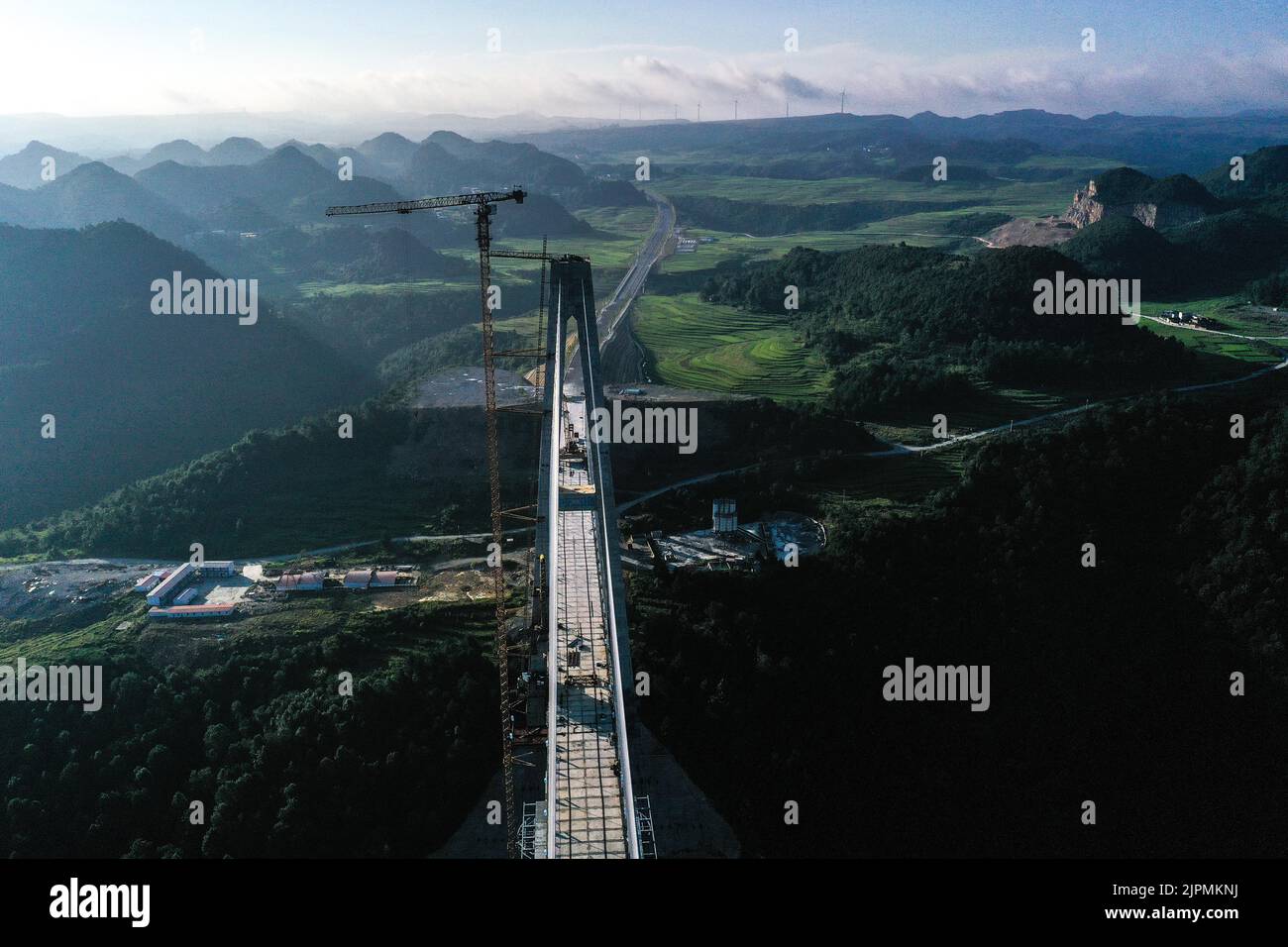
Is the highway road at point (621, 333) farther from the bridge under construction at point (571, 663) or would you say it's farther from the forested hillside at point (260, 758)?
the forested hillside at point (260, 758)

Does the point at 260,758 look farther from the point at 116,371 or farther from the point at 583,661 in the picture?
the point at 116,371

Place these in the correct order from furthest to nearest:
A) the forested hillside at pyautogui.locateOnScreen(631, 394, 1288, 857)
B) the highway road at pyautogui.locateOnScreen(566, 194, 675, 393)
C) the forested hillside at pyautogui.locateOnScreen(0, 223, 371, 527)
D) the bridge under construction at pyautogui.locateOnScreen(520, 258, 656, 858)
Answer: the highway road at pyautogui.locateOnScreen(566, 194, 675, 393) < the forested hillside at pyautogui.locateOnScreen(0, 223, 371, 527) < the forested hillside at pyautogui.locateOnScreen(631, 394, 1288, 857) < the bridge under construction at pyautogui.locateOnScreen(520, 258, 656, 858)

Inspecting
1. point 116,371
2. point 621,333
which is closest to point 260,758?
point 621,333

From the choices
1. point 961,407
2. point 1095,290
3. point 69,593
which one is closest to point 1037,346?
point 961,407

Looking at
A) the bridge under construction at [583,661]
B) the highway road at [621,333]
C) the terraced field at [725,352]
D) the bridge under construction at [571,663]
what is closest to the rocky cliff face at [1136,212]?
the terraced field at [725,352]

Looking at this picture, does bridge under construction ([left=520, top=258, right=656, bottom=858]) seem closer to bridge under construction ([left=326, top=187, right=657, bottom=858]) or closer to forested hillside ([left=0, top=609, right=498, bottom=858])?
bridge under construction ([left=326, top=187, right=657, bottom=858])

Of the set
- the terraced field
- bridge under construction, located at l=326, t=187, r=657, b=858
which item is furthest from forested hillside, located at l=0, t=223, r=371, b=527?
bridge under construction, located at l=326, t=187, r=657, b=858
